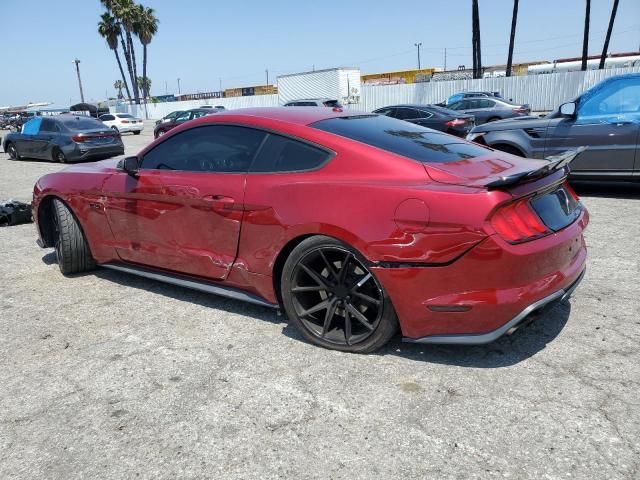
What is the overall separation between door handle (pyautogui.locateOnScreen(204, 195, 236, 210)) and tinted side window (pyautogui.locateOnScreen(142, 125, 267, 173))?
0.67ft

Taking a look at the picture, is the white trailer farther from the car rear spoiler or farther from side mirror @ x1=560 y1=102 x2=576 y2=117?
the car rear spoiler

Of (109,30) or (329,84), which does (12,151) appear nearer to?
(329,84)

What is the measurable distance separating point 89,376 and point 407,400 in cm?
177

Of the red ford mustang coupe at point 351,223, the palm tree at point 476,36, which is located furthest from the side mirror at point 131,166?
the palm tree at point 476,36

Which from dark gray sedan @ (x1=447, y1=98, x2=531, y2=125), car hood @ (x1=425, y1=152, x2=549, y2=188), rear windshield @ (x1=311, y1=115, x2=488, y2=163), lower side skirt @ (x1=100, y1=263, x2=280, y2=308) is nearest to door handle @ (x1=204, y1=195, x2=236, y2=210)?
Result: lower side skirt @ (x1=100, y1=263, x2=280, y2=308)

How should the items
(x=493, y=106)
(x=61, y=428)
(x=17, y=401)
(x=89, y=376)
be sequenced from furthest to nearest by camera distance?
1. (x=493, y=106)
2. (x=89, y=376)
3. (x=17, y=401)
4. (x=61, y=428)

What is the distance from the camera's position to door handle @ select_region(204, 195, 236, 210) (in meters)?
3.41

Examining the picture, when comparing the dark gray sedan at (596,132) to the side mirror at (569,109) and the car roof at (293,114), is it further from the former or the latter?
the car roof at (293,114)

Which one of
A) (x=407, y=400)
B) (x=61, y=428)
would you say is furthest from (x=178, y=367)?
(x=407, y=400)

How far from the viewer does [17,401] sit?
279 cm

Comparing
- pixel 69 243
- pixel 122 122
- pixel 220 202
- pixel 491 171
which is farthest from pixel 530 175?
pixel 122 122

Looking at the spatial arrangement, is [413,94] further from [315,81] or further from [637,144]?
[637,144]

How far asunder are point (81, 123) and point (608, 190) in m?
13.4

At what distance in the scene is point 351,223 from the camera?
2.86 m
